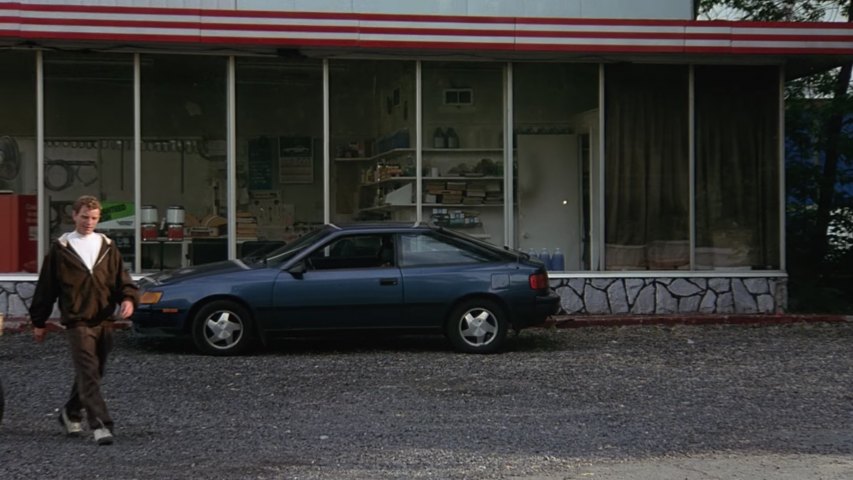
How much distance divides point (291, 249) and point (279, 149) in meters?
3.20

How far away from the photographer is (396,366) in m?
9.04

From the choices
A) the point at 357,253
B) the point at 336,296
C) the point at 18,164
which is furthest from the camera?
the point at 18,164

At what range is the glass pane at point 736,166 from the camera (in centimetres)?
1283

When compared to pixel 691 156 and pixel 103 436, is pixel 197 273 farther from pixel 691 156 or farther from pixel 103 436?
pixel 691 156

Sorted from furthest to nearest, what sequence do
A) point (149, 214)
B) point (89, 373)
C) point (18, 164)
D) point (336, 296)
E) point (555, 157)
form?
point (555, 157) < point (149, 214) < point (18, 164) < point (336, 296) < point (89, 373)

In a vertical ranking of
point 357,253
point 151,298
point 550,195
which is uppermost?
point 550,195

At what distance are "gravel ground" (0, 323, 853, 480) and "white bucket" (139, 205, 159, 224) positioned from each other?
2.14 metres

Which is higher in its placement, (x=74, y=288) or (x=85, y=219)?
(x=85, y=219)

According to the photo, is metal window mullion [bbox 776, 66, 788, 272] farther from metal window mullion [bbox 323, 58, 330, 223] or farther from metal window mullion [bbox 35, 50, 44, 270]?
metal window mullion [bbox 35, 50, 44, 270]

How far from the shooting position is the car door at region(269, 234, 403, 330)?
30.7ft

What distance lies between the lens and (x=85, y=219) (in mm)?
6188

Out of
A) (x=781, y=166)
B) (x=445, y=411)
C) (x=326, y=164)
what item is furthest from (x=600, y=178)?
(x=445, y=411)

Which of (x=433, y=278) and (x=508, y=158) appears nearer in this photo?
(x=433, y=278)

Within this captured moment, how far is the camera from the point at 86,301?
6117 mm
